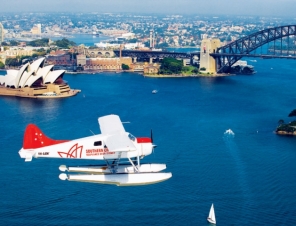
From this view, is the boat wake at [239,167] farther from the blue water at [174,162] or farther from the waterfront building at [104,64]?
the waterfront building at [104,64]

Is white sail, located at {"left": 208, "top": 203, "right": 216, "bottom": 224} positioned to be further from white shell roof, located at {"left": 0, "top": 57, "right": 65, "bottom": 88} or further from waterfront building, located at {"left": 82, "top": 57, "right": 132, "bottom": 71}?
waterfront building, located at {"left": 82, "top": 57, "right": 132, "bottom": 71}

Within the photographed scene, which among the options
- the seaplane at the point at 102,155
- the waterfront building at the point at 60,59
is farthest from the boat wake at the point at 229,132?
the waterfront building at the point at 60,59

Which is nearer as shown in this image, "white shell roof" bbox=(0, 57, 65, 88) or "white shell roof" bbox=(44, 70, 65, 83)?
"white shell roof" bbox=(0, 57, 65, 88)

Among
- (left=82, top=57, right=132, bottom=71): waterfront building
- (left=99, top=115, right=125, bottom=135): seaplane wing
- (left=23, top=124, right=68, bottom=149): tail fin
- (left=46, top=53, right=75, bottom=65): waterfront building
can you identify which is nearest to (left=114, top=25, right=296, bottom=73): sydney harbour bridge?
(left=82, top=57, right=132, bottom=71): waterfront building

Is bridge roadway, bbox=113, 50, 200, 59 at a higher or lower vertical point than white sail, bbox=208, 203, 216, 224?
higher

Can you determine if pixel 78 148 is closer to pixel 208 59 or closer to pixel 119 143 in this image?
pixel 119 143

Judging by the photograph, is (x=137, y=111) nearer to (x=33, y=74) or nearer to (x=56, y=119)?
(x=56, y=119)

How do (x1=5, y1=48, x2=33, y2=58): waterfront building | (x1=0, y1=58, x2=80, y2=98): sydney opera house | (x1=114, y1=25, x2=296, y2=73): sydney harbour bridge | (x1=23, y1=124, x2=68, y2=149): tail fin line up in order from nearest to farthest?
(x1=23, y1=124, x2=68, y2=149): tail fin, (x1=0, y1=58, x2=80, y2=98): sydney opera house, (x1=114, y1=25, x2=296, y2=73): sydney harbour bridge, (x1=5, y1=48, x2=33, y2=58): waterfront building
